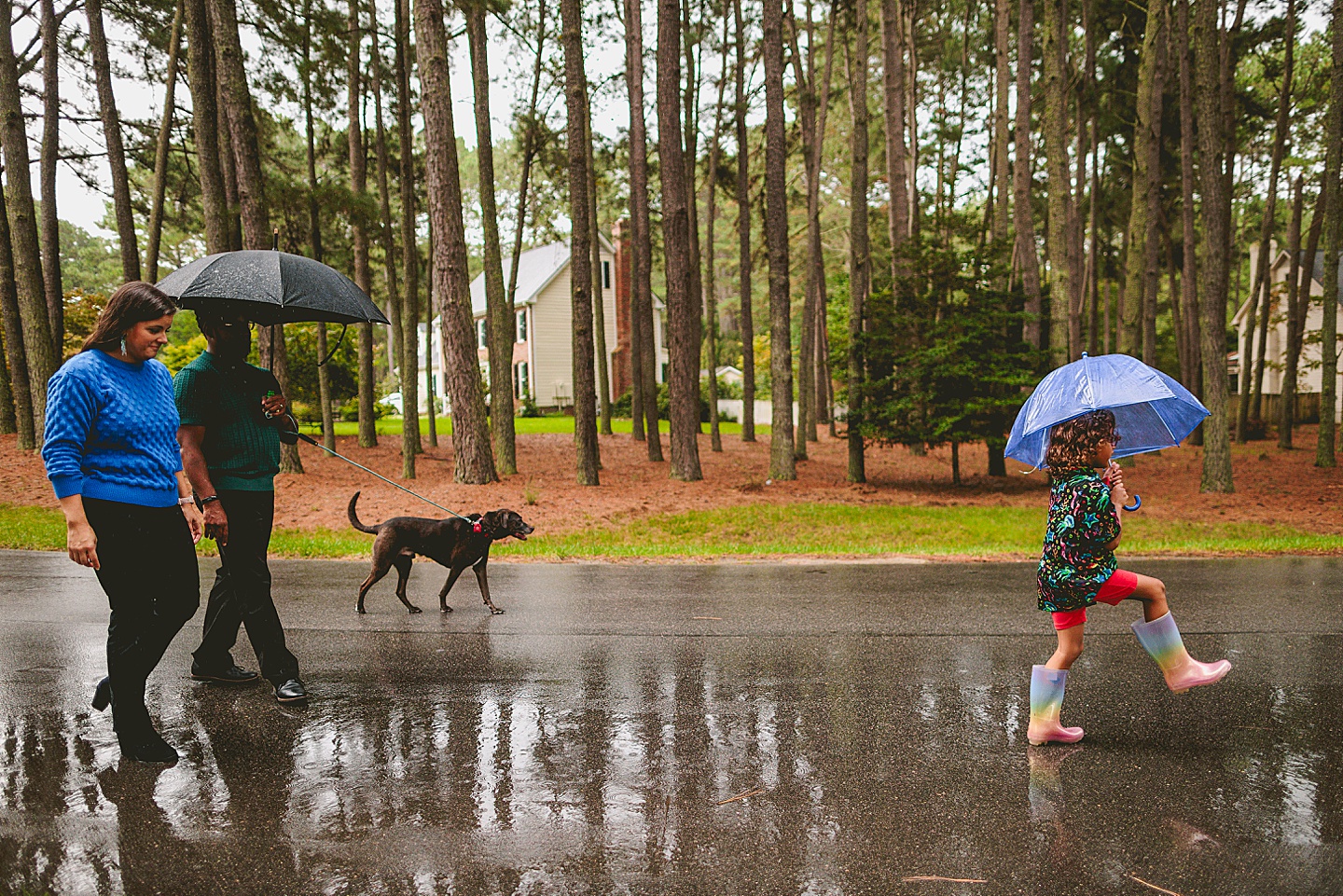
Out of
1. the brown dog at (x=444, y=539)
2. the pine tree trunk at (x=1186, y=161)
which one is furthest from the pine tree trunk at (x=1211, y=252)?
the brown dog at (x=444, y=539)

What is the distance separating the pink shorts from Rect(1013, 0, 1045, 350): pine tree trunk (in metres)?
15.4

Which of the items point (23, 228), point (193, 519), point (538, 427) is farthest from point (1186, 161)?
point (23, 228)

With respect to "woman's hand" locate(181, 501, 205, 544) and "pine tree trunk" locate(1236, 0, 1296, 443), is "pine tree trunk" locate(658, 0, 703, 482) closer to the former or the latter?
"woman's hand" locate(181, 501, 205, 544)

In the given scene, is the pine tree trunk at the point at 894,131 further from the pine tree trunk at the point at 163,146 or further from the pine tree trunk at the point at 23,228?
the pine tree trunk at the point at 23,228

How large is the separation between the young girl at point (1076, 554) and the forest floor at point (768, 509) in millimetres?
6679

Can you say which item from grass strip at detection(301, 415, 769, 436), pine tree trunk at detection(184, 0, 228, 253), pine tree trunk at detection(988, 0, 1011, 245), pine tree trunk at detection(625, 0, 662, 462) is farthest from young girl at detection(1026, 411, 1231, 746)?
grass strip at detection(301, 415, 769, 436)

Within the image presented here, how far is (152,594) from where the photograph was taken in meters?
4.21

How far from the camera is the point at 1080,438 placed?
174 inches

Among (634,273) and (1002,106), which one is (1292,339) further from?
(634,273)

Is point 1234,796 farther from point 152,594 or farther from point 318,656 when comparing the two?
point 318,656

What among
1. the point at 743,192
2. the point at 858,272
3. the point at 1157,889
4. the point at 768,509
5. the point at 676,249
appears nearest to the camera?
the point at 1157,889

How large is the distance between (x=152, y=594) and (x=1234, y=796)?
192 inches

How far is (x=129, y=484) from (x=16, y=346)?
20.2 m

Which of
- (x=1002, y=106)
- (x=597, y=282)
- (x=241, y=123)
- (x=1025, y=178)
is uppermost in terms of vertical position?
(x=1002, y=106)
